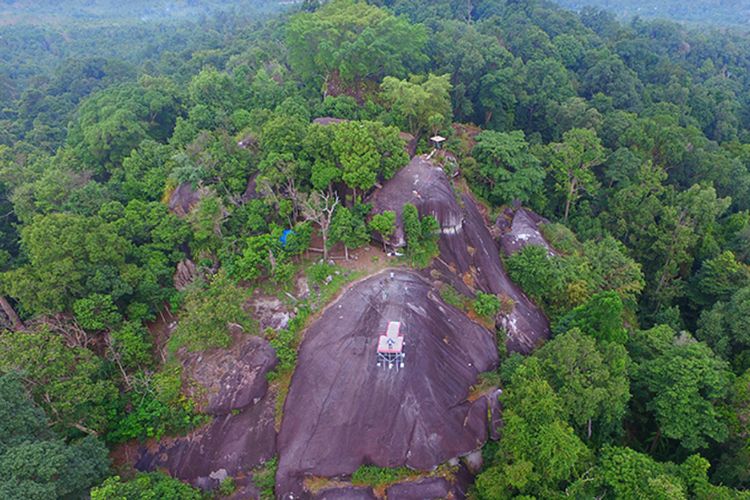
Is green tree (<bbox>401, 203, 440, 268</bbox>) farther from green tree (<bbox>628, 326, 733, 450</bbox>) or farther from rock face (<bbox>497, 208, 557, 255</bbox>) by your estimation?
green tree (<bbox>628, 326, 733, 450</bbox>)

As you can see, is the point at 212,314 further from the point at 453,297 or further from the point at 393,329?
the point at 453,297

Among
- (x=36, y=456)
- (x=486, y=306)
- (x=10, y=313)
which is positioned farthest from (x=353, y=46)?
(x=36, y=456)

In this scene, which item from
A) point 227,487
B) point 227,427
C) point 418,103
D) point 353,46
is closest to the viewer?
point 227,487

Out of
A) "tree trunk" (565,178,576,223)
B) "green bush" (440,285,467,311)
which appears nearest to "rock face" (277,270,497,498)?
"green bush" (440,285,467,311)

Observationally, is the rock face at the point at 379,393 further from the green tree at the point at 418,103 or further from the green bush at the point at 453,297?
the green tree at the point at 418,103

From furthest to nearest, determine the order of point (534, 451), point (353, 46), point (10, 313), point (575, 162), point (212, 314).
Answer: point (353, 46) → point (575, 162) → point (10, 313) → point (212, 314) → point (534, 451)

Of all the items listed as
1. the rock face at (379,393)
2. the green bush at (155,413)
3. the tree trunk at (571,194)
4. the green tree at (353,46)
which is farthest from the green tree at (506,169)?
the green bush at (155,413)
